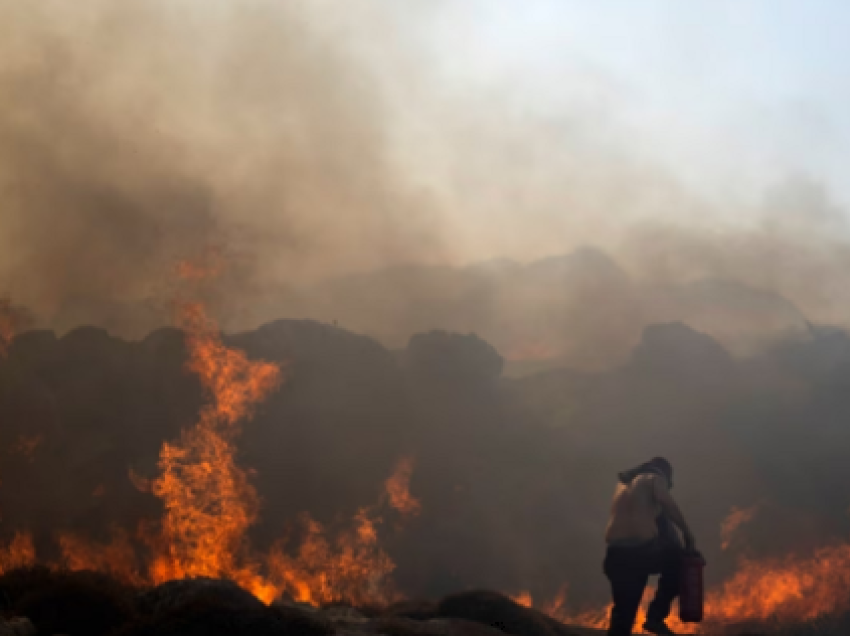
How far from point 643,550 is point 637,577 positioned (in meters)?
0.33

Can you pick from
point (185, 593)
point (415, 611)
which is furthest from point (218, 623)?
point (415, 611)

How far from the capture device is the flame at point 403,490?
22828 mm

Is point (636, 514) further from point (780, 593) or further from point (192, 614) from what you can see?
point (780, 593)

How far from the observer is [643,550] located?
27.8 ft

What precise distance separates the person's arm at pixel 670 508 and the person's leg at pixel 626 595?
26.5 inches

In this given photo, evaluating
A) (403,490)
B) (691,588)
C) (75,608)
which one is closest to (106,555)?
(403,490)

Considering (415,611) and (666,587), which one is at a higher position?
(666,587)

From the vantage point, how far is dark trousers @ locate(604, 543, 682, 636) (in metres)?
8.48

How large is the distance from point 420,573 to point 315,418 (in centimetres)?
632

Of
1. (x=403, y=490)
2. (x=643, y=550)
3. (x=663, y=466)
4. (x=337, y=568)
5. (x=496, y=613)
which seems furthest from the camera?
(x=403, y=490)

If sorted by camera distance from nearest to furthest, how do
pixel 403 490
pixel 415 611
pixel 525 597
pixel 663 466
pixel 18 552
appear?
pixel 663 466 < pixel 415 611 < pixel 18 552 < pixel 525 597 < pixel 403 490

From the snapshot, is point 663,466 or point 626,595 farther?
point 663,466

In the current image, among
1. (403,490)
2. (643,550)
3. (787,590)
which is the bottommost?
(787,590)

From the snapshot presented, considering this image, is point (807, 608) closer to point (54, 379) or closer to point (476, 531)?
point (476, 531)
